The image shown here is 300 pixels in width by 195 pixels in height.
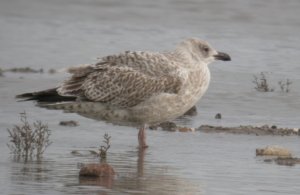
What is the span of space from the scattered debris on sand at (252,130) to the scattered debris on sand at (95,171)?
9.34 ft

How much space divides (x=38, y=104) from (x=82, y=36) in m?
8.09

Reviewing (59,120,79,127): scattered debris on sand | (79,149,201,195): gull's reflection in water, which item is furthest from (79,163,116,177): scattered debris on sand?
(59,120,79,127): scattered debris on sand

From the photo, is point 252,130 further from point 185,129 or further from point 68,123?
point 68,123

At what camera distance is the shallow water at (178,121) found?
9.43m

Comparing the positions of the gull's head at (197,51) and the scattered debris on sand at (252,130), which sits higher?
the gull's head at (197,51)

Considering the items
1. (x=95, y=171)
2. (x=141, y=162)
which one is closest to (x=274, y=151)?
(x=141, y=162)

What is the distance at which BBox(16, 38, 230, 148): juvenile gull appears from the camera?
1159 centimetres

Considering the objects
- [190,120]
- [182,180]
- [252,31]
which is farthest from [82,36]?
[182,180]

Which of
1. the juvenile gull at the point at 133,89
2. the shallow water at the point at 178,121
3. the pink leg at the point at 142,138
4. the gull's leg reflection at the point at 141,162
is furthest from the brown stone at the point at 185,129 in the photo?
the gull's leg reflection at the point at 141,162

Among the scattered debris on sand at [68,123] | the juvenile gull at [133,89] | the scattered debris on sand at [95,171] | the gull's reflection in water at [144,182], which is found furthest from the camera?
the scattered debris on sand at [68,123]

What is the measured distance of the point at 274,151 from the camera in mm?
10680

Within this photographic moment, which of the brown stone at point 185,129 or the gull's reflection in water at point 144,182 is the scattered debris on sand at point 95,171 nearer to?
the gull's reflection in water at point 144,182

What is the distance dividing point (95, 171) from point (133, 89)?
2634 mm

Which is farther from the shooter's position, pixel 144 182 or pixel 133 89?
pixel 133 89
